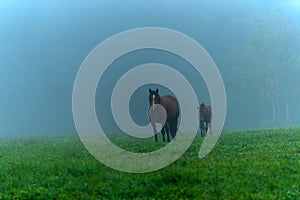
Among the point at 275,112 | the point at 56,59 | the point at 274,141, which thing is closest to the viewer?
the point at 274,141

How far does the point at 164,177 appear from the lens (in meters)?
9.05

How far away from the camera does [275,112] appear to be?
2327 cm

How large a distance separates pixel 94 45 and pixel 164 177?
8185 millimetres

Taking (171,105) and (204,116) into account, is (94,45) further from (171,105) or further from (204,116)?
(204,116)

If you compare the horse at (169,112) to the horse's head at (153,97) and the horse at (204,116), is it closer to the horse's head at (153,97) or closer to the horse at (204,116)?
the horse's head at (153,97)

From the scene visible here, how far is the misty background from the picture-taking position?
15.4 metres

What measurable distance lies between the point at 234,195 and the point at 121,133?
627 cm

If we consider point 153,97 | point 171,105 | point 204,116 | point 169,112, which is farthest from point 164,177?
point 204,116

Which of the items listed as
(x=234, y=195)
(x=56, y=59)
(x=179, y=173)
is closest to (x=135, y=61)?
(x=56, y=59)

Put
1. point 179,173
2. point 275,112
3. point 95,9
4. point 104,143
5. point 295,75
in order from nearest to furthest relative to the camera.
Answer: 1. point 179,173
2. point 104,143
3. point 95,9
4. point 275,112
5. point 295,75

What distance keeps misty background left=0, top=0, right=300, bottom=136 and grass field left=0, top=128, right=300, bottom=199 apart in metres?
3.21

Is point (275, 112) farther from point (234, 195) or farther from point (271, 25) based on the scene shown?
point (234, 195)

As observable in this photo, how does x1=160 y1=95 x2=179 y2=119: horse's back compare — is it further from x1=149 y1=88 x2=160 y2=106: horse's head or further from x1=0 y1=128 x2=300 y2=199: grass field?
x1=0 y1=128 x2=300 y2=199: grass field

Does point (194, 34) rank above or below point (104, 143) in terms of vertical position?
above
